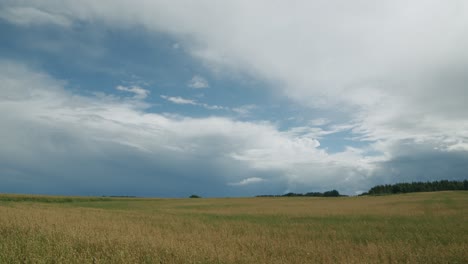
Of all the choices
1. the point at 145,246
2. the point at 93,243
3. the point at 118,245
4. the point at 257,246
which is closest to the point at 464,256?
the point at 257,246

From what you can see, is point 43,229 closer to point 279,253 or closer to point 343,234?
point 279,253

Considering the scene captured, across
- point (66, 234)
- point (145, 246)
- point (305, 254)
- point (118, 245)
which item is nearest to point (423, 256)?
point (305, 254)

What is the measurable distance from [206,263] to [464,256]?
8060mm

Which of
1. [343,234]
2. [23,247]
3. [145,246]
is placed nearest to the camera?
[23,247]

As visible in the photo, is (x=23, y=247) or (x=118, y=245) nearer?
(x=23, y=247)

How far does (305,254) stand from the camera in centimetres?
1066

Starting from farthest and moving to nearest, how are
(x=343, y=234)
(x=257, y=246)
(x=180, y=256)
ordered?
(x=343, y=234)
(x=257, y=246)
(x=180, y=256)

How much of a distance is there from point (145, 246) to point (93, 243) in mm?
1688

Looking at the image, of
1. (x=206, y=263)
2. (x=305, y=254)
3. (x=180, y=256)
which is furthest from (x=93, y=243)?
(x=305, y=254)

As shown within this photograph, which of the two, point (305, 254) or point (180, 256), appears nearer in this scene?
point (180, 256)

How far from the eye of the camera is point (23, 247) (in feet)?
31.0

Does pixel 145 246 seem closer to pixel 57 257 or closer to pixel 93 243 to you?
pixel 93 243

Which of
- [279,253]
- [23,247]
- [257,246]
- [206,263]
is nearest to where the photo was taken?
[206,263]

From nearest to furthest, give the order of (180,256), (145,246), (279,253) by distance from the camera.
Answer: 1. (180,256)
2. (145,246)
3. (279,253)
